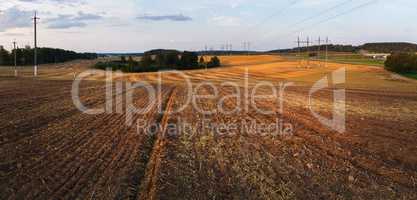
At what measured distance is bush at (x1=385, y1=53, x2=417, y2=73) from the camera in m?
64.2

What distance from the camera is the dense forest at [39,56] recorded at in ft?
404

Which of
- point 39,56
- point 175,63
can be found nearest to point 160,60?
point 175,63

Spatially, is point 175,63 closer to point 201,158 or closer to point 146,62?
point 146,62

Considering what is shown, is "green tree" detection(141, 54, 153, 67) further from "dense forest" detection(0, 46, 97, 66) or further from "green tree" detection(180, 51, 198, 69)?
"dense forest" detection(0, 46, 97, 66)

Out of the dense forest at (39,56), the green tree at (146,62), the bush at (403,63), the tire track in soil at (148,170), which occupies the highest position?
the dense forest at (39,56)

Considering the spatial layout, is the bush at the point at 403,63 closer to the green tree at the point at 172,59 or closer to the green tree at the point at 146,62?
the green tree at the point at 172,59

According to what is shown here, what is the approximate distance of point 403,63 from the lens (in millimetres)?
64750

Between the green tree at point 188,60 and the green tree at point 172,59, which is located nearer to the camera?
the green tree at point 188,60

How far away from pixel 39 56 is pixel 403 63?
11683 centimetres

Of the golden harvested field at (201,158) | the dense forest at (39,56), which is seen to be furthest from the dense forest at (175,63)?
the golden harvested field at (201,158)

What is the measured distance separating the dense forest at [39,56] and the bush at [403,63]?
9439 centimetres

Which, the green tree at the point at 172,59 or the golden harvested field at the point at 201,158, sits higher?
the green tree at the point at 172,59

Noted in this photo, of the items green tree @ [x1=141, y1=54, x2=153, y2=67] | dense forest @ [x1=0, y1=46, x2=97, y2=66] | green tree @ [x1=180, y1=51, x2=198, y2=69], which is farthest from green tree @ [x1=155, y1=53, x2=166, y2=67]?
dense forest @ [x1=0, y1=46, x2=97, y2=66]

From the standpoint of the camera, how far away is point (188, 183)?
26.0ft
